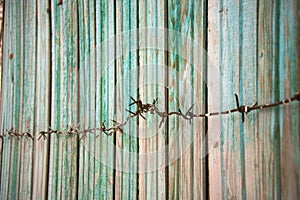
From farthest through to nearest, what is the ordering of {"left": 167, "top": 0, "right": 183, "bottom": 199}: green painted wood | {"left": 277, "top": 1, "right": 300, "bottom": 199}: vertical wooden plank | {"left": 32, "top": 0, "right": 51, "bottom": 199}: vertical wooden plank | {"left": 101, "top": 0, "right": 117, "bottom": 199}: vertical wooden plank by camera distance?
{"left": 32, "top": 0, "right": 51, "bottom": 199}: vertical wooden plank → {"left": 101, "top": 0, "right": 117, "bottom": 199}: vertical wooden plank → {"left": 167, "top": 0, "right": 183, "bottom": 199}: green painted wood → {"left": 277, "top": 1, "right": 300, "bottom": 199}: vertical wooden plank

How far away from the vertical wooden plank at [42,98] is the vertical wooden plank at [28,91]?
0.24 feet

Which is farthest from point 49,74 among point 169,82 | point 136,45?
point 169,82

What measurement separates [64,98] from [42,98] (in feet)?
1.04

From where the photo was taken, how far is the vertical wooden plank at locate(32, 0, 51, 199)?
2.92 metres

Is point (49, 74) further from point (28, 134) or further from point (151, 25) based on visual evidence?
point (151, 25)

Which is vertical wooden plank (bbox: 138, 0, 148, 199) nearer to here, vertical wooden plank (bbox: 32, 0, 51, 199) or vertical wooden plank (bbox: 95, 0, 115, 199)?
vertical wooden plank (bbox: 95, 0, 115, 199)

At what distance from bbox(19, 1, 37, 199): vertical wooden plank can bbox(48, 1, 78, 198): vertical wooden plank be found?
326mm

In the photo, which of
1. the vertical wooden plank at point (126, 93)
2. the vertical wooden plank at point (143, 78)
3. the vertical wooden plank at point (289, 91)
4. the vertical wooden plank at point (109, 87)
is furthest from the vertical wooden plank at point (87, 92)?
the vertical wooden plank at point (289, 91)

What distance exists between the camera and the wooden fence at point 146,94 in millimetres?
1295

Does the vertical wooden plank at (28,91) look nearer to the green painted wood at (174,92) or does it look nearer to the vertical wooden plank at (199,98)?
the green painted wood at (174,92)

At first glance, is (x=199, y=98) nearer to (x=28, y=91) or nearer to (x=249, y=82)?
(x=249, y=82)

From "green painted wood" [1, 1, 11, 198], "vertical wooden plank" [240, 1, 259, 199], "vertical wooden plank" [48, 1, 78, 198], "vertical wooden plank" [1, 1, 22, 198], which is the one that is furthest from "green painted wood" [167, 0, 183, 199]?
"green painted wood" [1, 1, 11, 198]

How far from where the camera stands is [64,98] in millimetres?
2729

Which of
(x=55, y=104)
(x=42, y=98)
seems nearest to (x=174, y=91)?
(x=55, y=104)
